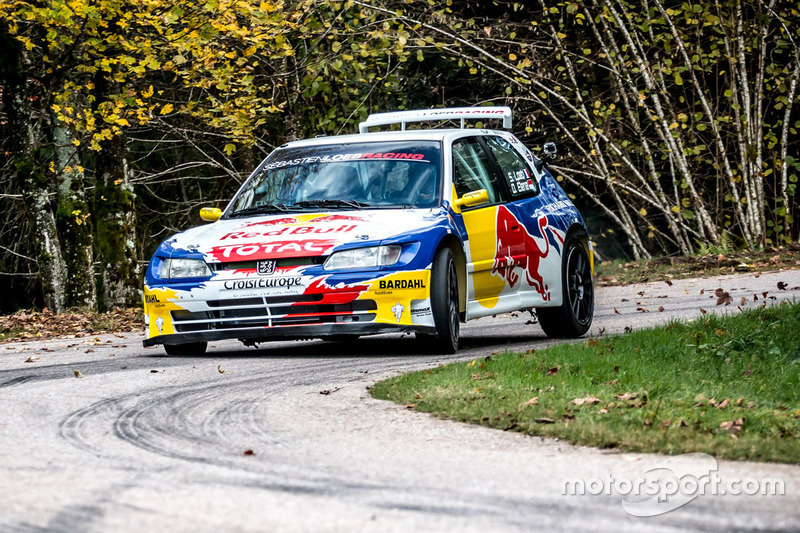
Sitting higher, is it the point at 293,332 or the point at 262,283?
the point at 262,283

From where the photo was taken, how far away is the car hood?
9172 mm

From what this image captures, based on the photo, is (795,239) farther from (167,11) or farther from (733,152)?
(167,11)

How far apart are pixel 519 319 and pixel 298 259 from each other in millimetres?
5045

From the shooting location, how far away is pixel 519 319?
1375 centimetres

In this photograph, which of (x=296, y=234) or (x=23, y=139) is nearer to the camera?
(x=296, y=234)

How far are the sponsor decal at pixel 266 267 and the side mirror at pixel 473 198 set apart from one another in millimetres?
1577

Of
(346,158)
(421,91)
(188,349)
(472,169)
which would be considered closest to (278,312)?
(188,349)

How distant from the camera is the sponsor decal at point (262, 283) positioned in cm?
915

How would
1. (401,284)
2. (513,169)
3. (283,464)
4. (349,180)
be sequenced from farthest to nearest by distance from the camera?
(513,169), (349,180), (401,284), (283,464)

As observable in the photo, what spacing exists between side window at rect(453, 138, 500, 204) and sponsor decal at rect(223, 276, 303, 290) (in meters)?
1.70

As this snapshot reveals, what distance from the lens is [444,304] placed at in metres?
9.19

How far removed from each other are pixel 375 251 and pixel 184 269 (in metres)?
1.50

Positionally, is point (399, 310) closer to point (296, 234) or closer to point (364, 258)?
point (364, 258)

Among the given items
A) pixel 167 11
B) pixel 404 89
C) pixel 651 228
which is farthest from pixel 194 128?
pixel 651 228
